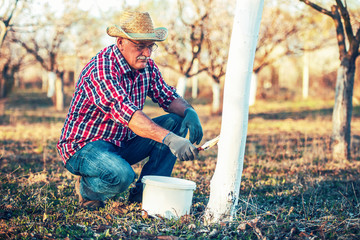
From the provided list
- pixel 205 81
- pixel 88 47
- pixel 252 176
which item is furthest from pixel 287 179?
pixel 205 81

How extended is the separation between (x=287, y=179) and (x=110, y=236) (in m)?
3.01

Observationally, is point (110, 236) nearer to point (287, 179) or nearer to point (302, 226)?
point (302, 226)

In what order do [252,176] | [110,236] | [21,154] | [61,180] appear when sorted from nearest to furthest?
1. [110,236]
2. [61,180]
3. [252,176]
4. [21,154]

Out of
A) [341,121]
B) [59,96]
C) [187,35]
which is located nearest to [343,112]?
[341,121]

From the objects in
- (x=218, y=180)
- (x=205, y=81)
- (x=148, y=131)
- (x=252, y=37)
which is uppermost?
(x=205, y=81)

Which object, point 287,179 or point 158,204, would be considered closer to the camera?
point 158,204

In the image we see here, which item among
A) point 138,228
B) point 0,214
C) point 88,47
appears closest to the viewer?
point 138,228

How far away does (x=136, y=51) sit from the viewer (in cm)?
357

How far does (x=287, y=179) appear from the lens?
5215 millimetres

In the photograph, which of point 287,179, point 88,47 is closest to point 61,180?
point 287,179

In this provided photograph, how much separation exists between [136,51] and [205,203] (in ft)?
5.35

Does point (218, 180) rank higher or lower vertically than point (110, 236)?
higher

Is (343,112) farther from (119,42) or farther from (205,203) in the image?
(119,42)

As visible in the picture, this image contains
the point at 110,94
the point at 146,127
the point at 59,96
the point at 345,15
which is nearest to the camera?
the point at 146,127
